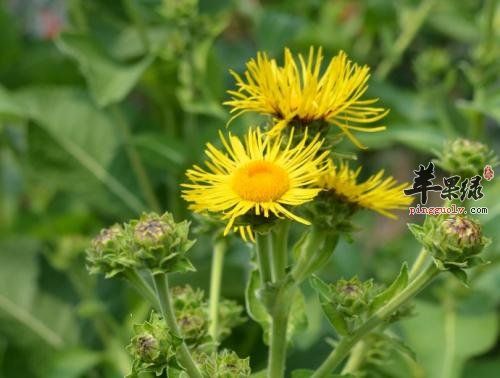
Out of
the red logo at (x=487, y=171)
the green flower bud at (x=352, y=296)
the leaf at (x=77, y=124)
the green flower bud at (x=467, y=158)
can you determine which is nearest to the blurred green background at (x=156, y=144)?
the leaf at (x=77, y=124)

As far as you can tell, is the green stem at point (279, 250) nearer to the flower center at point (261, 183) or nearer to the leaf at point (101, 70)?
the flower center at point (261, 183)

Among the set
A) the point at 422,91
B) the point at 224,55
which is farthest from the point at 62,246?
the point at 422,91

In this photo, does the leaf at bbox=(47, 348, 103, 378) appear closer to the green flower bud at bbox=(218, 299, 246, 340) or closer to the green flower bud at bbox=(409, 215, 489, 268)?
the green flower bud at bbox=(218, 299, 246, 340)

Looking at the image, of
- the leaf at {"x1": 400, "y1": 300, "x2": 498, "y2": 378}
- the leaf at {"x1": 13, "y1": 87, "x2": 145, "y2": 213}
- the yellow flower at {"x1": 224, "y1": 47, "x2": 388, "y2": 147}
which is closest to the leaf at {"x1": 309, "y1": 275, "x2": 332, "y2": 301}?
the yellow flower at {"x1": 224, "y1": 47, "x2": 388, "y2": 147}

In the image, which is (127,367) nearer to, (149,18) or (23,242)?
(23,242)

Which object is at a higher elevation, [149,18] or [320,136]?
[149,18]

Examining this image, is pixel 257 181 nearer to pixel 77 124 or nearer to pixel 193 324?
pixel 193 324

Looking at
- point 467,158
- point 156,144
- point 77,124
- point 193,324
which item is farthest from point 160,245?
point 77,124
